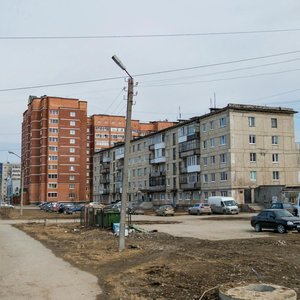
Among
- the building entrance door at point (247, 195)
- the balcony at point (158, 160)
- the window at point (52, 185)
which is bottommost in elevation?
the building entrance door at point (247, 195)

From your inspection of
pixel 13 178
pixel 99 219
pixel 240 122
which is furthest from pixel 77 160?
pixel 99 219

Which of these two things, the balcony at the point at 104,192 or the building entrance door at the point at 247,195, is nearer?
the building entrance door at the point at 247,195

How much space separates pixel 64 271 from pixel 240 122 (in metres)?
54.6

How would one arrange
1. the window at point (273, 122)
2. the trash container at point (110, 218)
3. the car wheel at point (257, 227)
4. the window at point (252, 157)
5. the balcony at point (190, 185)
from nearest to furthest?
the car wheel at point (257, 227) < the trash container at point (110, 218) < the window at point (252, 157) < the window at point (273, 122) < the balcony at point (190, 185)

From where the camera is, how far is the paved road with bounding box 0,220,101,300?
368 inches

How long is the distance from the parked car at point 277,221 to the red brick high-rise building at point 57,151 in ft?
346

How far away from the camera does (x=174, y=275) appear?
11133 millimetres

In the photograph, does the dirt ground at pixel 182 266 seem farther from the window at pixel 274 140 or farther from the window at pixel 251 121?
the window at pixel 274 140

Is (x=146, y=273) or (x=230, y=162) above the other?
(x=230, y=162)

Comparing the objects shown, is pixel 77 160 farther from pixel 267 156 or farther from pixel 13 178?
pixel 267 156

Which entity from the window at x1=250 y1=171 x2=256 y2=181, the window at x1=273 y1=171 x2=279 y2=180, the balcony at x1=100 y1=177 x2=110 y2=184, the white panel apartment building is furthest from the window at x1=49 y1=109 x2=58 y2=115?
the window at x1=273 y1=171 x2=279 y2=180

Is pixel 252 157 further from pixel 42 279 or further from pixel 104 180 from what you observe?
pixel 104 180

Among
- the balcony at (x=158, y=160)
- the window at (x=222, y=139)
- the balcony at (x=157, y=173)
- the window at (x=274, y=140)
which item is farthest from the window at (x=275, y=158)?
the balcony at (x=158, y=160)

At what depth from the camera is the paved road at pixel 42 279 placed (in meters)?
9.34
